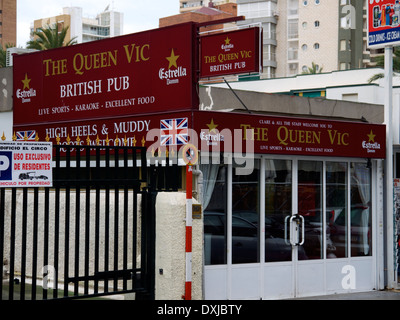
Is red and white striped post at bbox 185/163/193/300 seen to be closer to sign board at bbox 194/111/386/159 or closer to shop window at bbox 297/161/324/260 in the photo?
sign board at bbox 194/111/386/159

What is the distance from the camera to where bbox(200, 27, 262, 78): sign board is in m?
10.8

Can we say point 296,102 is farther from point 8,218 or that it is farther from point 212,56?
point 8,218

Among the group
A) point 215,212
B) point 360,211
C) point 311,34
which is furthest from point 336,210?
point 311,34

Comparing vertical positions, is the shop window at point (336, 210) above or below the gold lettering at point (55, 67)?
below

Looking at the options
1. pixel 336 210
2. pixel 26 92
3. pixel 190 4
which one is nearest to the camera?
pixel 336 210

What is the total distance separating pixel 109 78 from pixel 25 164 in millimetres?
4299

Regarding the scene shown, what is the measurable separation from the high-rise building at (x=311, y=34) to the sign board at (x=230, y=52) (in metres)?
61.0

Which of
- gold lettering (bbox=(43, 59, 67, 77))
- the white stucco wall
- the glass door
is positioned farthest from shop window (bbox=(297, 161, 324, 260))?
gold lettering (bbox=(43, 59, 67, 77))

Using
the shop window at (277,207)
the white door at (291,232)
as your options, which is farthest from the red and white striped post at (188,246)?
the shop window at (277,207)

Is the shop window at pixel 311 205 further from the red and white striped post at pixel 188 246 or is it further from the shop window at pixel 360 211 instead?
the red and white striped post at pixel 188 246

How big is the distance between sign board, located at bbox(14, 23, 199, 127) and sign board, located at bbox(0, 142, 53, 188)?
10.1ft

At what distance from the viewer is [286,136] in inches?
462

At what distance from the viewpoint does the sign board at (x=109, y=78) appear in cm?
1104

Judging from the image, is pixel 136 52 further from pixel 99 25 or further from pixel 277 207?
pixel 99 25
